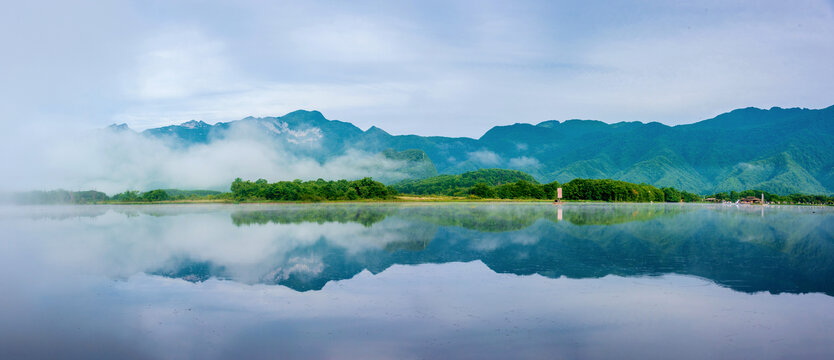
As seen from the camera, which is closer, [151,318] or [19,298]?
[151,318]

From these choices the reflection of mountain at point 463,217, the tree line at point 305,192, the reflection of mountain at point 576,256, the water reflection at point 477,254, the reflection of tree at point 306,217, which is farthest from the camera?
the tree line at point 305,192

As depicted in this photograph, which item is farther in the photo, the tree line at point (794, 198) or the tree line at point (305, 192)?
the tree line at point (794, 198)

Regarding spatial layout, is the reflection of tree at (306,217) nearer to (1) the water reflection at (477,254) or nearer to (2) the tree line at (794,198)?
(1) the water reflection at (477,254)

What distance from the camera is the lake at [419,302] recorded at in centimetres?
855

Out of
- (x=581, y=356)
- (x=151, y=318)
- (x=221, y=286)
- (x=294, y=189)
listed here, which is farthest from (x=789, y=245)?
(x=294, y=189)

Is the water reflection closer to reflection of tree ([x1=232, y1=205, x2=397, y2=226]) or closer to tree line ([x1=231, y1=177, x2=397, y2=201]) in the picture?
reflection of tree ([x1=232, y1=205, x2=397, y2=226])

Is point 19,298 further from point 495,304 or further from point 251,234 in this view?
point 251,234

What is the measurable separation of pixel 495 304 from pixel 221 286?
25.6ft

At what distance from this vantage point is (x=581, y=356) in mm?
7984

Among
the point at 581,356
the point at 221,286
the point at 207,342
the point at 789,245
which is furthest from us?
the point at 789,245

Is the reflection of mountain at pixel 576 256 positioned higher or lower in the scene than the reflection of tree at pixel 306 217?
lower

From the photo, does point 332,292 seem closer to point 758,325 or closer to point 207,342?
point 207,342

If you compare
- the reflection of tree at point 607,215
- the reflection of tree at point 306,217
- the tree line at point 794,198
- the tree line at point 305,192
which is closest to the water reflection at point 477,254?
the reflection of tree at point 306,217

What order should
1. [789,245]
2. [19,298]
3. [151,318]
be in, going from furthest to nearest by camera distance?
[789,245], [19,298], [151,318]
